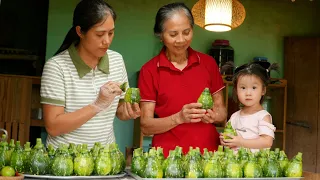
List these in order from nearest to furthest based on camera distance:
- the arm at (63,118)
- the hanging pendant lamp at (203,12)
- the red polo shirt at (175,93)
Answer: the arm at (63,118)
the red polo shirt at (175,93)
the hanging pendant lamp at (203,12)

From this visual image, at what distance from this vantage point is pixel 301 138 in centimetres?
665

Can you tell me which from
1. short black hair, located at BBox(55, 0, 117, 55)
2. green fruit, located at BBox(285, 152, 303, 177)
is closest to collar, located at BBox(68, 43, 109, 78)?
short black hair, located at BBox(55, 0, 117, 55)

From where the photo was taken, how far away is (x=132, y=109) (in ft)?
9.35

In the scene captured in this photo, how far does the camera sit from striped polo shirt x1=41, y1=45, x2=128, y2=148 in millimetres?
2738

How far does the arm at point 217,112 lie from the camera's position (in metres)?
2.98

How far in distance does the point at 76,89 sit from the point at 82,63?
15 cm

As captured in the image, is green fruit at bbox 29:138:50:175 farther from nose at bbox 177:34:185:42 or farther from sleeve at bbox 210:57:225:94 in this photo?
sleeve at bbox 210:57:225:94

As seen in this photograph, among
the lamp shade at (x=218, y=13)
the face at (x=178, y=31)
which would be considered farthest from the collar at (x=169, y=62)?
the lamp shade at (x=218, y=13)

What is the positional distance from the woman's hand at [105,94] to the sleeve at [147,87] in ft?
1.24

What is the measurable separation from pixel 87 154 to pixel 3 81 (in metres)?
3.90

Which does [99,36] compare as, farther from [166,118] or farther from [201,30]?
[201,30]

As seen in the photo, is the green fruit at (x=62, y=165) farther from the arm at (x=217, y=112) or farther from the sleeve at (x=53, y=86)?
the arm at (x=217, y=112)

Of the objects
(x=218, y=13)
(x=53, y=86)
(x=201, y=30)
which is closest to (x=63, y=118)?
(x=53, y=86)

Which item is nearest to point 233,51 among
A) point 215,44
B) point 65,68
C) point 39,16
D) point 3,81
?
point 215,44
